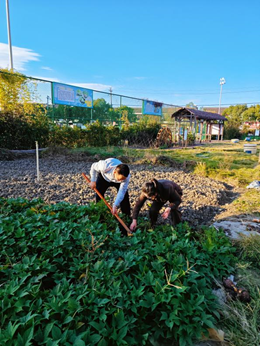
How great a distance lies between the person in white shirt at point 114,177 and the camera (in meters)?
2.97

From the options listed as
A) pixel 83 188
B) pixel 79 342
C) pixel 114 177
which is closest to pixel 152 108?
pixel 83 188

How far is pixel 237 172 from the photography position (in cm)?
777

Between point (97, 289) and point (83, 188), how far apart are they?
144 inches

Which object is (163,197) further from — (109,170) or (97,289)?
(97,289)

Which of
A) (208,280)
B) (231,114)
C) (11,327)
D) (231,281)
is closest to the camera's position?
(11,327)

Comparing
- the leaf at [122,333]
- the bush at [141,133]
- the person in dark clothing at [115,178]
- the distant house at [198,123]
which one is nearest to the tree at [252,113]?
the distant house at [198,123]

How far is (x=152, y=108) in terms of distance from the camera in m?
17.7

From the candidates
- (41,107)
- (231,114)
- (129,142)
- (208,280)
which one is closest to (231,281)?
(208,280)

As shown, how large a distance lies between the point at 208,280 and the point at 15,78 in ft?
34.1

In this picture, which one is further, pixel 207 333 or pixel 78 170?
pixel 78 170

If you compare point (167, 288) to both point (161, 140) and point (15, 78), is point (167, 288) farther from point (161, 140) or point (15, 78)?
point (161, 140)

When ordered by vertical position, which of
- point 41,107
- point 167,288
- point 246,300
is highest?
point 41,107

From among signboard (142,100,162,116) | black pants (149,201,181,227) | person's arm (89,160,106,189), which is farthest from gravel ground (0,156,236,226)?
signboard (142,100,162,116)

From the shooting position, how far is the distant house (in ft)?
64.6
